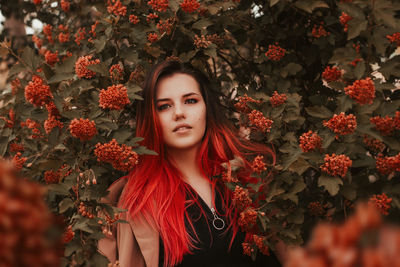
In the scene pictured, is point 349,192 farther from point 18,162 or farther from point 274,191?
point 18,162

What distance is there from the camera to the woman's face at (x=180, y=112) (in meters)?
1.99

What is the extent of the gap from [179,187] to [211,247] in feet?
1.13

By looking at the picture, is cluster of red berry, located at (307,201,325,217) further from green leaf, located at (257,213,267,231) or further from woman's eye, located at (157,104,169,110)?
woman's eye, located at (157,104,169,110)

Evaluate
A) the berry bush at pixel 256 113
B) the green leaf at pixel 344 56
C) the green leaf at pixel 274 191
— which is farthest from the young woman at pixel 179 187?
the green leaf at pixel 344 56

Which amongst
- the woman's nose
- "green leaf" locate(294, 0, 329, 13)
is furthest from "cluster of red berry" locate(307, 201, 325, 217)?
"green leaf" locate(294, 0, 329, 13)

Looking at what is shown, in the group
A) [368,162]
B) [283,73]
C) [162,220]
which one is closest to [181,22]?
[283,73]

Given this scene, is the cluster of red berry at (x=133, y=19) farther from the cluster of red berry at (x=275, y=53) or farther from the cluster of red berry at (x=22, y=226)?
the cluster of red berry at (x=22, y=226)

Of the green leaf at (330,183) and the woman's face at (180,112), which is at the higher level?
the woman's face at (180,112)

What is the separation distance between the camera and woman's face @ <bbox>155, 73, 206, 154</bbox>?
1.99m

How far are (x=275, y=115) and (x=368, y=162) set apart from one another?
45 centimetres

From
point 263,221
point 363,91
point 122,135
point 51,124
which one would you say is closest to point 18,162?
point 51,124

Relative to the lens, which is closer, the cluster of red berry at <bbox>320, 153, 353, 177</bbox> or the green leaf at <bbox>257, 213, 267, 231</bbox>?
the cluster of red berry at <bbox>320, 153, 353, 177</bbox>

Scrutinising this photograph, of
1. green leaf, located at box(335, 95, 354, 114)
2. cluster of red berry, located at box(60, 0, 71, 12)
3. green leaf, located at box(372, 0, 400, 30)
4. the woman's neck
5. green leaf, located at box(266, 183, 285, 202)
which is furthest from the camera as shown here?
cluster of red berry, located at box(60, 0, 71, 12)

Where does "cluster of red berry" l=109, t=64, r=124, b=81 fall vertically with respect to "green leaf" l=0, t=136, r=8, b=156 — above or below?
above
